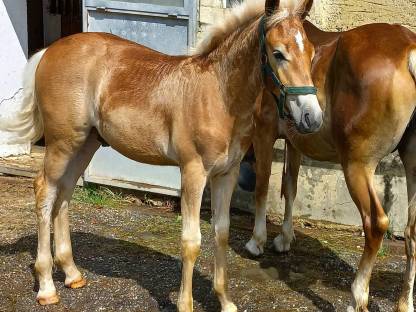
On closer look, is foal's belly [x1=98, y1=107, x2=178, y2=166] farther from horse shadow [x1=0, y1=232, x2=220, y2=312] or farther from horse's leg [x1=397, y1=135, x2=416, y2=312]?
horse's leg [x1=397, y1=135, x2=416, y2=312]

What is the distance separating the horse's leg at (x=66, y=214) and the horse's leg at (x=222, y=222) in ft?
3.31

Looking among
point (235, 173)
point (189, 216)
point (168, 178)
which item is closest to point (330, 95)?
point (235, 173)

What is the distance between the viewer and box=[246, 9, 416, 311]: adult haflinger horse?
15.2 feet

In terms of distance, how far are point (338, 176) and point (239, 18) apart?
2.60 metres

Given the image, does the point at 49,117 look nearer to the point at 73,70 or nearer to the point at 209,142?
the point at 73,70

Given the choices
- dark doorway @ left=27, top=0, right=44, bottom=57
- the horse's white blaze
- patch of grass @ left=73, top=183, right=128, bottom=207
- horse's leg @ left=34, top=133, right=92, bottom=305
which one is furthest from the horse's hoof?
dark doorway @ left=27, top=0, right=44, bottom=57

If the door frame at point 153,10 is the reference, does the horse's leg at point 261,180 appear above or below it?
below

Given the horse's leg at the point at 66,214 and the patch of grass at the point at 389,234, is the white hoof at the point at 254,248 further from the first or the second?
the horse's leg at the point at 66,214

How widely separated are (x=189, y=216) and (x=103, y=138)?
90 centimetres

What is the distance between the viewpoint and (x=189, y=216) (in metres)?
4.59

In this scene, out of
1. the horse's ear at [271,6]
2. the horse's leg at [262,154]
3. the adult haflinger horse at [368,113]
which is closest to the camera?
the horse's ear at [271,6]

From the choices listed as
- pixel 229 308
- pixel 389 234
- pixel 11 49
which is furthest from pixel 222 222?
pixel 11 49

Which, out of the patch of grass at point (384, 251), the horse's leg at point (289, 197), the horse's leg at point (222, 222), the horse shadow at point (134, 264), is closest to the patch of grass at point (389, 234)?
the patch of grass at point (384, 251)

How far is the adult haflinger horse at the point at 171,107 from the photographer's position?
423 cm
